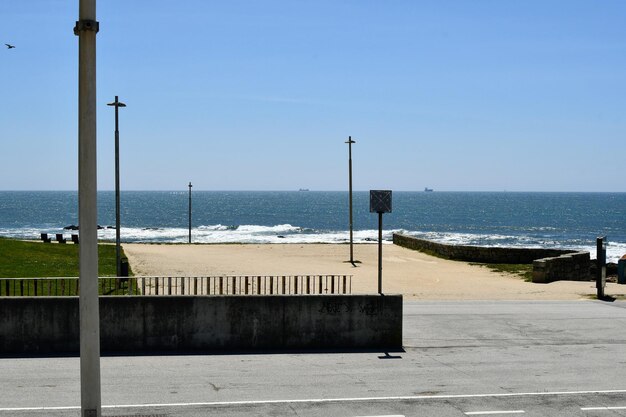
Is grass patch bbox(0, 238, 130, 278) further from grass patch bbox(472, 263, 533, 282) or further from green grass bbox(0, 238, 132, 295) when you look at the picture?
grass patch bbox(472, 263, 533, 282)

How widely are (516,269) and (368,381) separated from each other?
81.3 ft

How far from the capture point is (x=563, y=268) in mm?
33594

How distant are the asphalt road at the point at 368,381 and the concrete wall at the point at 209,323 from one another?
1.72ft

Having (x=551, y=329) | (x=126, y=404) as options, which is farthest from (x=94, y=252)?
(x=551, y=329)

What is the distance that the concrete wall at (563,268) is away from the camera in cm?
3191

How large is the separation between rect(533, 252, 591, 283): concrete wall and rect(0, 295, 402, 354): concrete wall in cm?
1687

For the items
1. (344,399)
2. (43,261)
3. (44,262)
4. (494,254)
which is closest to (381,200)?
(344,399)

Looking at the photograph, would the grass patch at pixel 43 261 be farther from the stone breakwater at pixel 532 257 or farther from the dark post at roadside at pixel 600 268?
the dark post at roadside at pixel 600 268

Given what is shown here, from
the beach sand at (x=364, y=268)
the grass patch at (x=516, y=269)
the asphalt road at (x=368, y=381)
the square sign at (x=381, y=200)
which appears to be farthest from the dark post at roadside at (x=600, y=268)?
the square sign at (x=381, y=200)

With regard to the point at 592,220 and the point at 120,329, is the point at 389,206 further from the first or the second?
the point at 592,220

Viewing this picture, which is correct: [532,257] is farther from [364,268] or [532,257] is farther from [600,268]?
[600,268]

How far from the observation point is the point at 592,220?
15725 cm

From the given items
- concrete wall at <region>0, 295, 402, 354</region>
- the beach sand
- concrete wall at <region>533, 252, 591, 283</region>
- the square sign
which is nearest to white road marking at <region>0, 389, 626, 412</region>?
concrete wall at <region>0, 295, 402, 354</region>

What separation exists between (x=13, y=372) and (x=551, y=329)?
12.5 m
